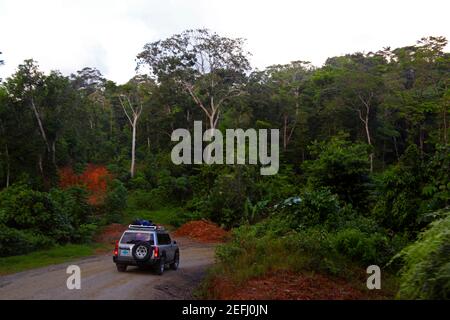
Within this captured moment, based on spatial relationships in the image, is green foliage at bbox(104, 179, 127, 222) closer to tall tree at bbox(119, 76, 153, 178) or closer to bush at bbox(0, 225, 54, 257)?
bush at bbox(0, 225, 54, 257)

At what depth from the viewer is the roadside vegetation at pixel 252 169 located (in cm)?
1538

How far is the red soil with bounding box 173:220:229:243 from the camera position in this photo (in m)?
31.7

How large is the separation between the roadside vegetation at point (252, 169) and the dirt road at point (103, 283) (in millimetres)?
1239

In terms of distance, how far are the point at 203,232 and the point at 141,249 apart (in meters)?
15.9

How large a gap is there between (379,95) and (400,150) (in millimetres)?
8507

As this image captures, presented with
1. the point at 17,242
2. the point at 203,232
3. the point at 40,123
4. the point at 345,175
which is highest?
the point at 40,123

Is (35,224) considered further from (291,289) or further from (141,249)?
(291,289)

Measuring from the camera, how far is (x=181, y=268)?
19.8m

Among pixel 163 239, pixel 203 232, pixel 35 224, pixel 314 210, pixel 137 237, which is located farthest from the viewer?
pixel 203 232

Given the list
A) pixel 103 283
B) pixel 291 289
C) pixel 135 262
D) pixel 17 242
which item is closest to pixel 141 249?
pixel 135 262

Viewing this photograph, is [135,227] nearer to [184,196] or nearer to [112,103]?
[184,196]

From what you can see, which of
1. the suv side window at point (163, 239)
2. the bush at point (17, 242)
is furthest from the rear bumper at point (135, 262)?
the bush at point (17, 242)

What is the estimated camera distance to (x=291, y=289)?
38.8ft

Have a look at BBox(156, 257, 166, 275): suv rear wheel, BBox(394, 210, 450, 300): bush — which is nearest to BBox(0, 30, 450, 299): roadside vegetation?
BBox(394, 210, 450, 300): bush
